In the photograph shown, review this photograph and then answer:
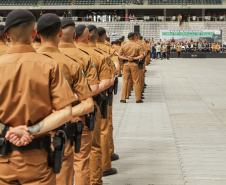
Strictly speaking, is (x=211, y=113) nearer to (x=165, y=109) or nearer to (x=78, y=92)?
(x=165, y=109)

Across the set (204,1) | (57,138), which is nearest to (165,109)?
(57,138)

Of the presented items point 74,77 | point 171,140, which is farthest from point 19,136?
point 171,140

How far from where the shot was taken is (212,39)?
4538 centimetres

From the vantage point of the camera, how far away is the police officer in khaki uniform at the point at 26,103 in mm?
2822

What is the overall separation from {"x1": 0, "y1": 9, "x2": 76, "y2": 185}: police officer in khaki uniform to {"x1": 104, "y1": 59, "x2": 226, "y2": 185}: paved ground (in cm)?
269

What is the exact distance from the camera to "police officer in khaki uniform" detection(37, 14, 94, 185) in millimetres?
3383

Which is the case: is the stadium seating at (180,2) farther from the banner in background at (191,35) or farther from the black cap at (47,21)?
the black cap at (47,21)

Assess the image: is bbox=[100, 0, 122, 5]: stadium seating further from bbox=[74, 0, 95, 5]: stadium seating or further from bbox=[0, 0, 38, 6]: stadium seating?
bbox=[0, 0, 38, 6]: stadium seating

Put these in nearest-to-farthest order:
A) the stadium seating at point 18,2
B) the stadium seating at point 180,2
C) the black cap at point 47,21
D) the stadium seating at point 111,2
A: the black cap at point 47,21, the stadium seating at point 111,2, the stadium seating at point 180,2, the stadium seating at point 18,2

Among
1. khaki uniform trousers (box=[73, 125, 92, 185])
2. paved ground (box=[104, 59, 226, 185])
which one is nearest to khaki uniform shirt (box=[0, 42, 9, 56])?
paved ground (box=[104, 59, 226, 185])

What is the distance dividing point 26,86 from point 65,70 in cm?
91

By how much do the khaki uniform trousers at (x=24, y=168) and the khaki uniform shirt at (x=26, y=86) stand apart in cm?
21

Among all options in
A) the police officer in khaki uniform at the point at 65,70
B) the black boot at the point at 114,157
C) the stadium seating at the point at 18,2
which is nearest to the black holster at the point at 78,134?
the police officer in khaki uniform at the point at 65,70

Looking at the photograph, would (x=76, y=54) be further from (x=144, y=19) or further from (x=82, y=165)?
(x=144, y=19)
